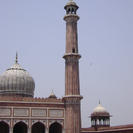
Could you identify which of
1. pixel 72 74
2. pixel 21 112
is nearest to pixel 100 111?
pixel 72 74

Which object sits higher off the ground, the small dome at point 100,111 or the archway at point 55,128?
the small dome at point 100,111

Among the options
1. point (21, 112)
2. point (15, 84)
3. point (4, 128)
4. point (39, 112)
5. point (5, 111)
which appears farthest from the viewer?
point (15, 84)

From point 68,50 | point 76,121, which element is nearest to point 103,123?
point 76,121

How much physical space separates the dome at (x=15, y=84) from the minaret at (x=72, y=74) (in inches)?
133

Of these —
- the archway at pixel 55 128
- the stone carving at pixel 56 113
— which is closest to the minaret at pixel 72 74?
the stone carving at pixel 56 113

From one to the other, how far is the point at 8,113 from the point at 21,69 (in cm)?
490

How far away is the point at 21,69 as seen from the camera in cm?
2436

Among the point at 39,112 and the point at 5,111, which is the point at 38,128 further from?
the point at 5,111

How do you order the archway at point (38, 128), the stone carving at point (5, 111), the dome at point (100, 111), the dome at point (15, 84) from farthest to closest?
1. the dome at point (100, 111)
2. the dome at point (15, 84)
3. the archway at point (38, 128)
4. the stone carving at point (5, 111)

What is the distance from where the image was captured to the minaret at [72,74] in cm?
2089

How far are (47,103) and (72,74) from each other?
8.54 ft

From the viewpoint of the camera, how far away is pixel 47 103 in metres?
21.3

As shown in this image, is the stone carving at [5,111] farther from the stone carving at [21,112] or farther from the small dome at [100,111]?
the small dome at [100,111]

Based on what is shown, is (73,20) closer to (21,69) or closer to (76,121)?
(21,69)
